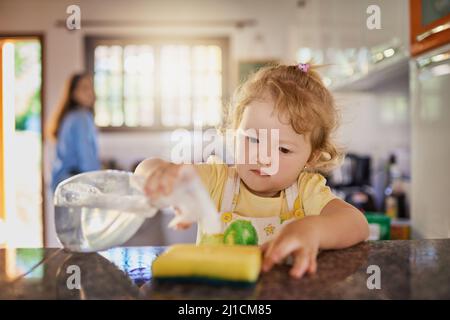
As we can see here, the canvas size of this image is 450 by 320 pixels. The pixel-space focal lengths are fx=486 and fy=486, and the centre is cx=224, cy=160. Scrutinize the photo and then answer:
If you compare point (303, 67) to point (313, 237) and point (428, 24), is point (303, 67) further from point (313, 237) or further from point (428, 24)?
point (428, 24)

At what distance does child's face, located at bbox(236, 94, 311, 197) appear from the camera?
83 cm

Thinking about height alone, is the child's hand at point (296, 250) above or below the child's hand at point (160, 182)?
below

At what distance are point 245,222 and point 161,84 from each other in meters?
3.82

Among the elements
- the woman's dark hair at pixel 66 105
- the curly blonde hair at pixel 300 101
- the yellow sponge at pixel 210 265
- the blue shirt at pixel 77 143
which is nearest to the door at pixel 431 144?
the curly blonde hair at pixel 300 101

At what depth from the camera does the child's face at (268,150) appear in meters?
0.83

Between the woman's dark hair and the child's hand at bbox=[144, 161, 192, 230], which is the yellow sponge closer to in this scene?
the child's hand at bbox=[144, 161, 192, 230]

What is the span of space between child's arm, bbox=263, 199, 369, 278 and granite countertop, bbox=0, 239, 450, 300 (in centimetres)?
1

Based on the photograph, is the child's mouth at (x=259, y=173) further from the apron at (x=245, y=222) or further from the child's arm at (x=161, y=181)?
the child's arm at (x=161, y=181)

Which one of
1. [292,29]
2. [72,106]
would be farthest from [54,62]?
[292,29]

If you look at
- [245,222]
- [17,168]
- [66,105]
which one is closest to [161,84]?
[66,105]

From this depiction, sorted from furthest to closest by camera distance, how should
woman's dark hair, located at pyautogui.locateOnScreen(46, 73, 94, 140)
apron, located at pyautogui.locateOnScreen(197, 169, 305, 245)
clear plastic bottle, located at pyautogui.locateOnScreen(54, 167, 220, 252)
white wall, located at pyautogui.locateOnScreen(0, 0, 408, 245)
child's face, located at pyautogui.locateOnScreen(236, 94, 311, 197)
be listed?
white wall, located at pyautogui.locateOnScreen(0, 0, 408, 245) → woman's dark hair, located at pyautogui.locateOnScreen(46, 73, 94, 140) → child's face, located at pyautogui.locateOnScreen(236, 94, 311, 197) → apron, located at pyautogui.locateOnScreen(197, 169, 305, 245) → clear plastic bottle, located at pyautogui.locateOnScreen(54, 167, 220, 252)

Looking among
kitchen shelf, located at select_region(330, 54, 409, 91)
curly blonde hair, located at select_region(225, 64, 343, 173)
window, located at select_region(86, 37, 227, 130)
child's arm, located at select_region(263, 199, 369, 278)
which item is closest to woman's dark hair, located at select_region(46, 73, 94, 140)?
window, located at select_region(86, 37, 227, 130)

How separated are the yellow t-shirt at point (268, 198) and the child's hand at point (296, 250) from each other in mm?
294
